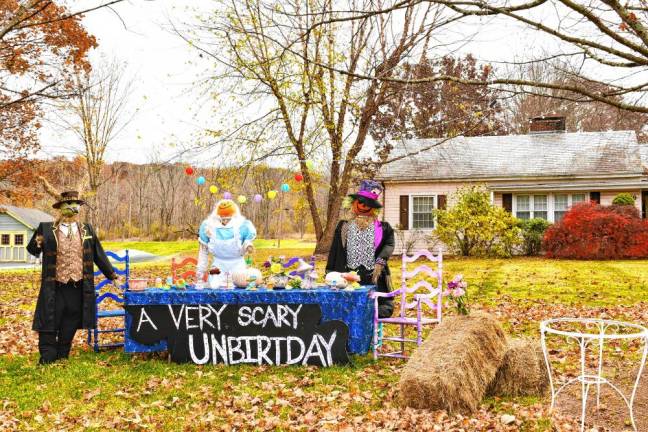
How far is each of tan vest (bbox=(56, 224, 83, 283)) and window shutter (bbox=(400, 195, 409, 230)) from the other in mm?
17163

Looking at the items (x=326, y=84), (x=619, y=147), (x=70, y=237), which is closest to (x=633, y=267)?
(x=619, y=147)

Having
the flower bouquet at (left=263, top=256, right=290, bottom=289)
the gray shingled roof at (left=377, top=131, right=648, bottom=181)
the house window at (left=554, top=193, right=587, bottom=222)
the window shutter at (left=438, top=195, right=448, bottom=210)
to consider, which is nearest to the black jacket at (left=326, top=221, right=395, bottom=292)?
the flower bouquet at (left=263, top=256, right=290, bottom=289)

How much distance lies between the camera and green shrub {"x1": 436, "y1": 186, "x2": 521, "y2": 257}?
66.6 ft

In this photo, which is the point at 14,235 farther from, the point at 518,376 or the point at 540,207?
the point at 518,376

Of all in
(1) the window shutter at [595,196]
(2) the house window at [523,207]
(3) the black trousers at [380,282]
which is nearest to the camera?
(3) the black trousers at [380,282]

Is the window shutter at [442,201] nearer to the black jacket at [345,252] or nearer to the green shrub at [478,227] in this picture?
the green shrub at [478,227]

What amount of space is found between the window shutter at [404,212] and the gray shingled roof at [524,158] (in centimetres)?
80

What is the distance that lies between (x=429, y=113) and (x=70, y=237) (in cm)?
2983

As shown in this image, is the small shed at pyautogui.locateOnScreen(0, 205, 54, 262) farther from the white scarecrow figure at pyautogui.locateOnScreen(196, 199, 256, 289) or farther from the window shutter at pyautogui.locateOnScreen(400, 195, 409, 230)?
the white scarecrow figure at pyautogui.locateOnScreen(196, 199, 256, 289)

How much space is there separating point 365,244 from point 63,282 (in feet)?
11.6

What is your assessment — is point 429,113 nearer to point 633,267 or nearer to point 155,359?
point 633,267

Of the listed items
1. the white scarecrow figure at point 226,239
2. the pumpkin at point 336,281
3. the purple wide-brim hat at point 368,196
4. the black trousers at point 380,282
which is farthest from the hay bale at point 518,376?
the white scarecrow figure at point 226,239

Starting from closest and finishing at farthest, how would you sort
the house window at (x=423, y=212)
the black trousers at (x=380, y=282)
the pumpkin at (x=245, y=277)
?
1. the pumpkin at (x=245, y=277)
2. the black trousers at (x=380, y=282)
3. the house window at (x=423, y=212)

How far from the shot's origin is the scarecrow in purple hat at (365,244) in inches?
310
